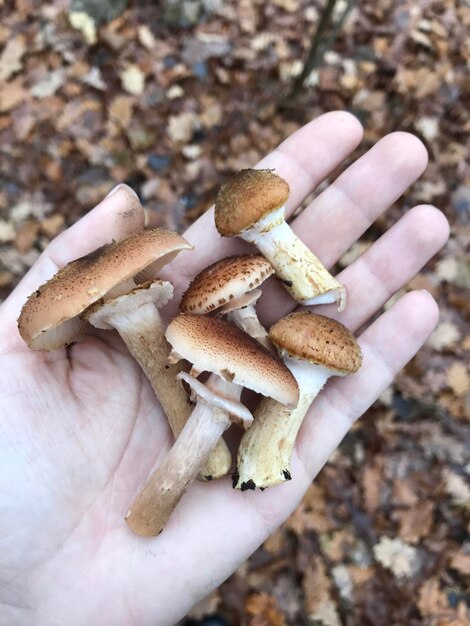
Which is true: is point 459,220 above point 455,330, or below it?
above

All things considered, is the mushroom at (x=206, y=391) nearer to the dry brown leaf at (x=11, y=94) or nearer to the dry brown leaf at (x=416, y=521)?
the dry brown leaf at (x=416, y=521)

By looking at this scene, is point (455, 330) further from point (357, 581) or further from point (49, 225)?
point (49, 225)

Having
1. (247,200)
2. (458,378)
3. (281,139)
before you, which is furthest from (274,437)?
(281,139)

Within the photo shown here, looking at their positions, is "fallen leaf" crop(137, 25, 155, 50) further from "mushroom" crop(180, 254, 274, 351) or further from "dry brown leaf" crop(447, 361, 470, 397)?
"dry brown leaf" crop(447, 361, 470, 397)

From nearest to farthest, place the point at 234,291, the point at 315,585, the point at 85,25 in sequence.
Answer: the point at 234,291, the point at 315,585, the point at 85,25

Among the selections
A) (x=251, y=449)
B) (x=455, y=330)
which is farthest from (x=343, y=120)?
(x=251, y=449)

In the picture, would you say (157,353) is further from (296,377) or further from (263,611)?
(263,611)
